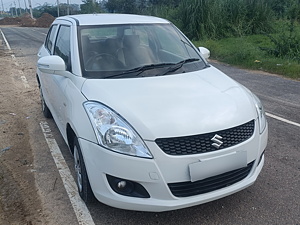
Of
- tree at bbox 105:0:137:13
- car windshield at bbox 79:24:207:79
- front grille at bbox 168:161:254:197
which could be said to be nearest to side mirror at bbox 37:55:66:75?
car windshield at bbox 79:24:207:79

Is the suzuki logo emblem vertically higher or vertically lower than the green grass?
higher

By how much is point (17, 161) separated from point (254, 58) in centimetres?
896

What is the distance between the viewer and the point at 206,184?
2.58 m

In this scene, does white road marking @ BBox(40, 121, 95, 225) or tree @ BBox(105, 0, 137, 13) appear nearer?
A: white road marking @ BBox(40, 121, 95, 225)

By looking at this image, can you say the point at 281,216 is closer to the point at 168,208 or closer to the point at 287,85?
the point at 168,208

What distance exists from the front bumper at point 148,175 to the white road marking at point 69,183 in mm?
394

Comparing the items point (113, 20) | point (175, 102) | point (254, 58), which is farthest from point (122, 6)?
point (175, 102)

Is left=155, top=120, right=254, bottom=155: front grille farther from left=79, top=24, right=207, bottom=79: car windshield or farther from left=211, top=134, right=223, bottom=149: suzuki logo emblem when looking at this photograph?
left=79, top=24, right=207, bottom=79: car windshield

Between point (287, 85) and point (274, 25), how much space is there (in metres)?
9.80

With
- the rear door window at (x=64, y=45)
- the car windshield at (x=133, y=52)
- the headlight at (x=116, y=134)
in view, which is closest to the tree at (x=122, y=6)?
the rear door window at (x=64, y=45)

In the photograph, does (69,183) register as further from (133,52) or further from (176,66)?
(176,66)

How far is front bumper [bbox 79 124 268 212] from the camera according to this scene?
2424 mm

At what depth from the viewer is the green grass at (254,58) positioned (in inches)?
366

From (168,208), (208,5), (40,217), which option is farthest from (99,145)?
(208,5)
